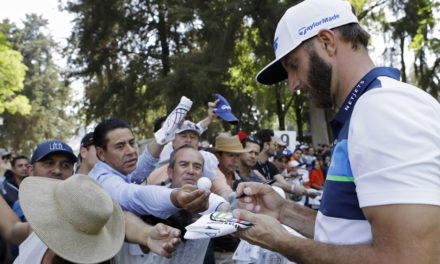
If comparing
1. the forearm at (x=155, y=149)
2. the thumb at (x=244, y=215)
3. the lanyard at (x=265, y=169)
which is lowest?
the lanyard at (x=265, y=169)

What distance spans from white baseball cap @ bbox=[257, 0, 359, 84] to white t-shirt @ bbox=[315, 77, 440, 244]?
426mm

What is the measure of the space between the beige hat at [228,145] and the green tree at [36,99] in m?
29.3

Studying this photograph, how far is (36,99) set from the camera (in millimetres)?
38562

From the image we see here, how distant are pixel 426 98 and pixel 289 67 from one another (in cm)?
65

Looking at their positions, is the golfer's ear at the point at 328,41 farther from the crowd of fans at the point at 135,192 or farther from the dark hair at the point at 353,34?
the crowd of fans at the point at 135,192

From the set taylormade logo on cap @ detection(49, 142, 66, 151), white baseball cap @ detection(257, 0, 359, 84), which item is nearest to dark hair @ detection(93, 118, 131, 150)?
taylormade logo on cap @ detection(49, 142, 66, 151)

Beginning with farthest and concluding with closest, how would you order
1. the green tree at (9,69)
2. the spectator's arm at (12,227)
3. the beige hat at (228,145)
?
the green tree at (9,69)
the beige hat at (228,145)
the spectator's arm at (12,227)

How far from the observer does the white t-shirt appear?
1335mm

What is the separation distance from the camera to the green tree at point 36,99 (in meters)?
34.8

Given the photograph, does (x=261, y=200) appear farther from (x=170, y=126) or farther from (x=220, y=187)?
(x=170, y=126)

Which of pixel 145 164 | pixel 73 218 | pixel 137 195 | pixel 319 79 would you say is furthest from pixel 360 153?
pixel 145 164

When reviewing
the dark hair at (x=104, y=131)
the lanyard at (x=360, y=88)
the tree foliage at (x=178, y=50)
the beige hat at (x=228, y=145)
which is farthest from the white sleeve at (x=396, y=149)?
the tree foliage at (x=178, y=50)

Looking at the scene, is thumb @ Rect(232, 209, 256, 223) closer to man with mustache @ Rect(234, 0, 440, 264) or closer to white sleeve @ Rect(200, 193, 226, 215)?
man with mustache @ Rect(234, 0, 440, 264)

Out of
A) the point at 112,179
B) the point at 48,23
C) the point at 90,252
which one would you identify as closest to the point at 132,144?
the point at 112,179
